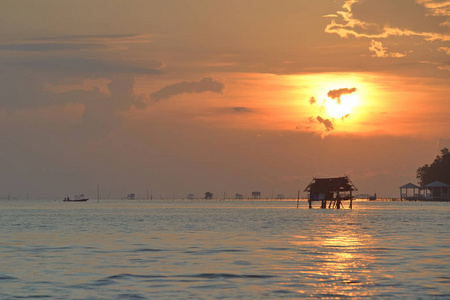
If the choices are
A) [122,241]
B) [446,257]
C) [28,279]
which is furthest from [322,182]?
[28,279]

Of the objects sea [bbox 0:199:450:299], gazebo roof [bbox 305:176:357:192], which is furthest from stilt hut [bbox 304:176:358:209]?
sea [bbox 0:199:450:299]

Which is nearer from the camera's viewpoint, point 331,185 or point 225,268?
point 225,268

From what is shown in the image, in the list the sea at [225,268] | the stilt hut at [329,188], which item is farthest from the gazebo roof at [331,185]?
the sea at [225,268]

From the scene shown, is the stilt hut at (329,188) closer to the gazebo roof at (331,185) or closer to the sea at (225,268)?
the gazebo roof at (331,185)

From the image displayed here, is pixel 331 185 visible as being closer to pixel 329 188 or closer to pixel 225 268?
pixel 329 188

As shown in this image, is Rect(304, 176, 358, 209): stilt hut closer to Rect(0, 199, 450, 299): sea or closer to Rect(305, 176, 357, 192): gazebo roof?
Rect(305, 176, 357, 192): gazebo roof

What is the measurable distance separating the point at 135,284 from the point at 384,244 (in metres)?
30.6

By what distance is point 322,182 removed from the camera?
18075 cm

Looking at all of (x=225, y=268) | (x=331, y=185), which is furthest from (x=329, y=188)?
(x=225, y=268)

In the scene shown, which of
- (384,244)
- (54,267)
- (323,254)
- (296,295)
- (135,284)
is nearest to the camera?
(296,295)

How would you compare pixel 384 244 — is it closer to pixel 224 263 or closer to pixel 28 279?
pixel 224 263

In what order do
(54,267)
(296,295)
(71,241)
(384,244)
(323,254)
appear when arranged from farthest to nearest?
(71,241)
(384,244)
(323,254)
(54,267)
(296,295)

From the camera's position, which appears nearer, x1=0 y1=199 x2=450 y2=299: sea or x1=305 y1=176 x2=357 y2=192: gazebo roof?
x1=0 y1=199 x2=450 y2=299: sea

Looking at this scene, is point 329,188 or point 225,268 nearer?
point 225,268
